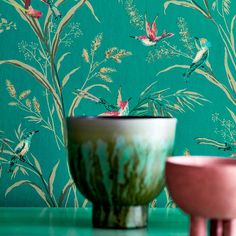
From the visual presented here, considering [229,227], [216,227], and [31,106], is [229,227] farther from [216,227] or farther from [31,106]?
[31,106]

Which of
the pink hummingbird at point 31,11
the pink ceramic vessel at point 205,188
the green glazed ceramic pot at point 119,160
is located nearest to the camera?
the pink ceramic vessel at point 205,188

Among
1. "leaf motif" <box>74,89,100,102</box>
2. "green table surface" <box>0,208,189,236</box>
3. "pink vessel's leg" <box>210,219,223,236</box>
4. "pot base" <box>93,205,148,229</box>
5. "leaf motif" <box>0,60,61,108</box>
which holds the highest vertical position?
"leaf motif" <box>0,60,61,108</box>

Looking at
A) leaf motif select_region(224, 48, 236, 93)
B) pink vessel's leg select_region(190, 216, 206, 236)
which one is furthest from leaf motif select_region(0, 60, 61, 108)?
pink vessel's leg select_region(190, 216, 206, 236)

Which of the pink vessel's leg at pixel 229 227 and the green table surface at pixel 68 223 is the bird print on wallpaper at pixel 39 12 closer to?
the green table surface at pixel 68 223

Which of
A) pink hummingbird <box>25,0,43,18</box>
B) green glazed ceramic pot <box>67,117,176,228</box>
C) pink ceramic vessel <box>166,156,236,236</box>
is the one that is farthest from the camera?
pink hummingbird <box>25,0,43,18</box>

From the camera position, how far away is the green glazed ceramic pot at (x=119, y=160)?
80 cm

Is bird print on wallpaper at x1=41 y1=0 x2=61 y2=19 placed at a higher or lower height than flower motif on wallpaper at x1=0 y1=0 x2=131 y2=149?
higher

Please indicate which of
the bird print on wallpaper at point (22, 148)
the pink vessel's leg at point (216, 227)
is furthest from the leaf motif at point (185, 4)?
the pink vessel's leg at point (216, 227)

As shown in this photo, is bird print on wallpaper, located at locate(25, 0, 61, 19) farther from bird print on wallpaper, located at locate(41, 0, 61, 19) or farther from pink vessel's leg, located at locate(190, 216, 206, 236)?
pink vessel's leg, located at locate(190, 216, 206, 236)

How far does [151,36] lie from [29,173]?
0.35 m

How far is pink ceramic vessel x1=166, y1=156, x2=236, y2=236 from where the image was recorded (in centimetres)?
64

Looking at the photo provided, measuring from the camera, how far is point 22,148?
1.04 metres

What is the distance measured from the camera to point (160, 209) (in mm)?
→ 1047

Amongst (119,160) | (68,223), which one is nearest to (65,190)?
(68,223)
